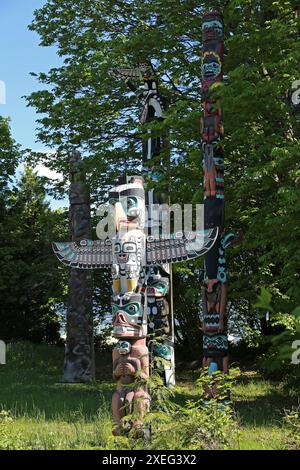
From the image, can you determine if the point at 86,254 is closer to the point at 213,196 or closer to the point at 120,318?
the point at 120,318

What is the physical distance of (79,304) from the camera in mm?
15172

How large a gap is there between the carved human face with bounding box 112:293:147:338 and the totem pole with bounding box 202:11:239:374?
245cm

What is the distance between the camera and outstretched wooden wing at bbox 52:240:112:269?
7.83 meters

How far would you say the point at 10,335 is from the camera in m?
21.8

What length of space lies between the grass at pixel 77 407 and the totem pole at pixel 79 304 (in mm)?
545

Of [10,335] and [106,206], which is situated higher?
[106,206]

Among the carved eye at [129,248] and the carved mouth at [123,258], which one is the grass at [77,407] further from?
the carved eye at [129,248]

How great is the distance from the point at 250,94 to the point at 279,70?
1285mm

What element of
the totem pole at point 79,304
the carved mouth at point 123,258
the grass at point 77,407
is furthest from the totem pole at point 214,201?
the totem pole at point 79,304

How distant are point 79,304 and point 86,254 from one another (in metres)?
7.46

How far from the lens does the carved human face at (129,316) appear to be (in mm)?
7074

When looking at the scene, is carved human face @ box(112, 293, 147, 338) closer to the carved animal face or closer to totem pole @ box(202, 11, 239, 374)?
the carved animal face
